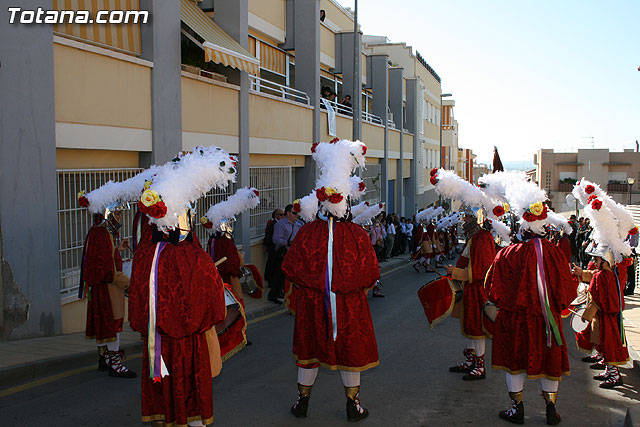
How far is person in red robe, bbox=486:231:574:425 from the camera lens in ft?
19.2

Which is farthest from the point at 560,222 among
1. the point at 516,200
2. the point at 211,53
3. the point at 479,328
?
the point at 211,53

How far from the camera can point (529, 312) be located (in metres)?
5.91

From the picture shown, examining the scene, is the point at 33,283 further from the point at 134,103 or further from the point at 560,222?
the point at 560,222

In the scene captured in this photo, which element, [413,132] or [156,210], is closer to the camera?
[156,210]

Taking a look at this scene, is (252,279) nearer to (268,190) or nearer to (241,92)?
(241,92)

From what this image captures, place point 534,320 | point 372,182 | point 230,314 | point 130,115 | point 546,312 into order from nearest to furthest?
point 230,314 < point 546,312 < point 534,320 < point 130,115 < point 372,182

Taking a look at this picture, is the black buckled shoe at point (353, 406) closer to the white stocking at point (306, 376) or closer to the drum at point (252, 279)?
the white stocking at point (306, 376)

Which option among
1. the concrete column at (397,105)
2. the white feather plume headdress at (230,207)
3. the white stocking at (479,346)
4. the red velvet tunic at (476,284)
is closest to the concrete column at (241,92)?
the white feather plume headdress at (230,207)

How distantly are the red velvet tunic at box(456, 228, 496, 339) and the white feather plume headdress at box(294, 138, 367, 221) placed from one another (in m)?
1.76

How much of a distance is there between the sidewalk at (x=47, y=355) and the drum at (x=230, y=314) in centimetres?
289

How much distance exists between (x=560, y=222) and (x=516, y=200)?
14.0 feet

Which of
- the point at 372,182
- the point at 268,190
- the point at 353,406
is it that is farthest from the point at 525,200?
the point at 372,182

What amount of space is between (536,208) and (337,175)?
1.91m

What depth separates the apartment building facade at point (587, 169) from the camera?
54188 millimetres
